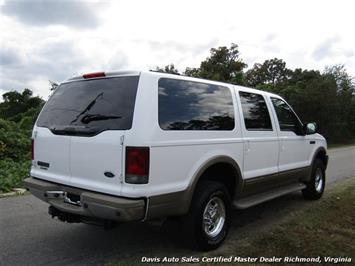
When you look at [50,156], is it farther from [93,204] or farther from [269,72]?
[269,72]

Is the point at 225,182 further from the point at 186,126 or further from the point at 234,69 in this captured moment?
the point at 234,69

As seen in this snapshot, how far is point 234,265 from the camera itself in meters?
4.14

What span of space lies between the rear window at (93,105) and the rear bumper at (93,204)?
27.5 inches

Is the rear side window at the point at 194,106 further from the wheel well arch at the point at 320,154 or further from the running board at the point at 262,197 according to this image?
the wheel well arch at the point at 320,154

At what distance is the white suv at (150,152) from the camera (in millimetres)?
3809

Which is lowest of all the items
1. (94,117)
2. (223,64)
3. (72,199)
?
(72,199)

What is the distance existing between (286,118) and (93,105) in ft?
11.7

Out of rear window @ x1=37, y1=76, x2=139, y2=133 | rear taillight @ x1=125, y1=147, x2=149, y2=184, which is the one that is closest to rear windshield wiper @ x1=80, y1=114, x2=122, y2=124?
rear window @ x1=37, y1=76, x2=139, y2=133

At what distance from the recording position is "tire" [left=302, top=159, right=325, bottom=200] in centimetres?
727

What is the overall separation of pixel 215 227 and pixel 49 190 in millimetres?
2068

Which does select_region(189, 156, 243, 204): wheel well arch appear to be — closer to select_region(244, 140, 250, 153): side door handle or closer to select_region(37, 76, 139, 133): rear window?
select_region(244, 140, 250, 153): side door handle

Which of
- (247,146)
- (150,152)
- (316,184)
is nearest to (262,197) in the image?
(247,146)

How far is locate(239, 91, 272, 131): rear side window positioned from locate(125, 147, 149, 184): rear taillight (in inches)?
80.6

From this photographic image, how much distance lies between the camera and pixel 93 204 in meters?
→ 3.88
